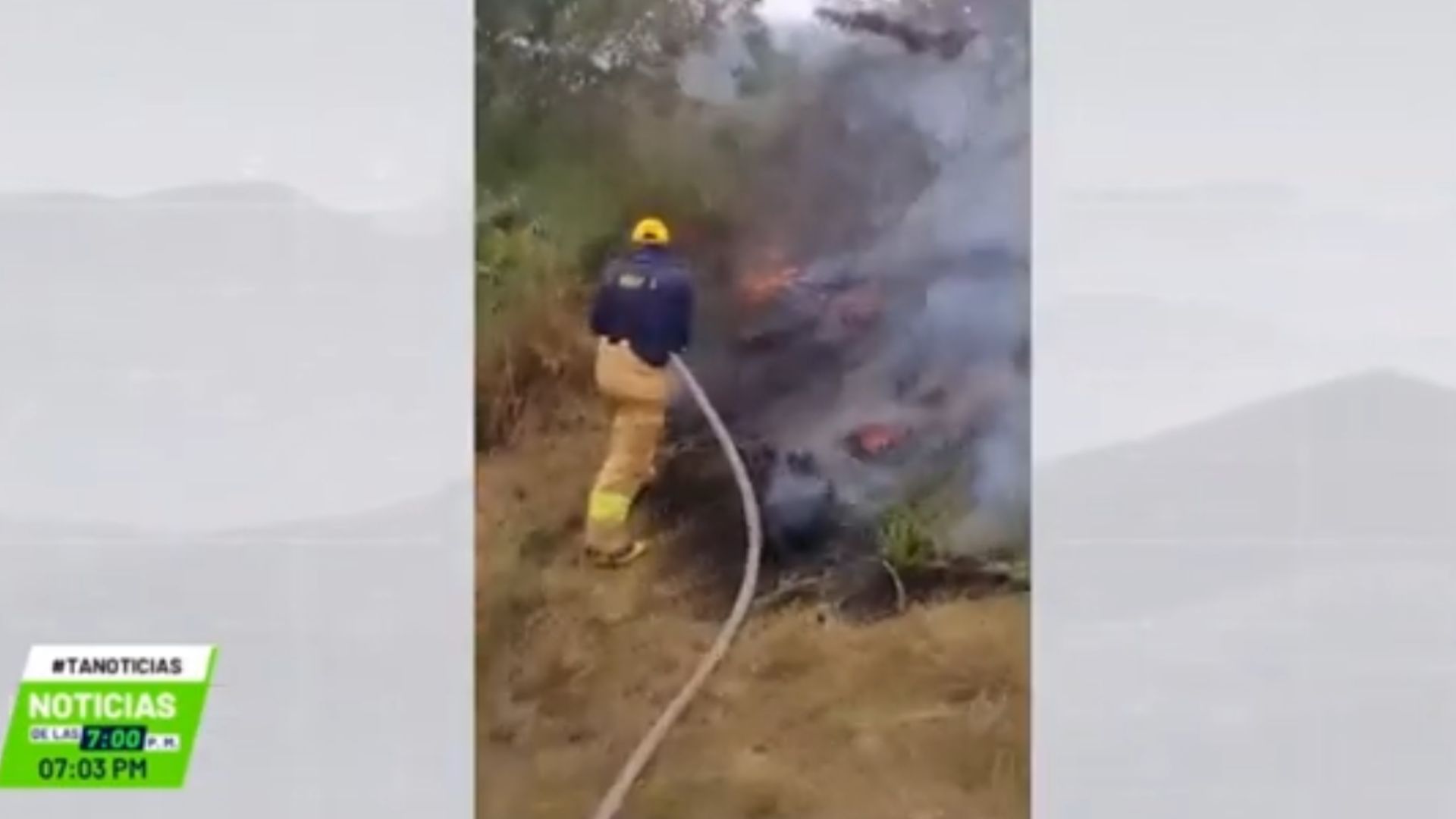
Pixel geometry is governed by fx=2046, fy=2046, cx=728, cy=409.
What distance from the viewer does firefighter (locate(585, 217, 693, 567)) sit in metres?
2.68

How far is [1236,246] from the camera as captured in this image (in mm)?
2658

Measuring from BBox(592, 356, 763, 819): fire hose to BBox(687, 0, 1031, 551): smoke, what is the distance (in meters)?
0.03

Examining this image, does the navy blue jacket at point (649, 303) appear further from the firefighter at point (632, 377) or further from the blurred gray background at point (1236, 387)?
the blurred gray background at point (1236, 387)

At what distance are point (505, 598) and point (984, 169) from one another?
84cm

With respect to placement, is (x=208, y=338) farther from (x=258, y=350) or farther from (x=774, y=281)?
(x=774, y=281)

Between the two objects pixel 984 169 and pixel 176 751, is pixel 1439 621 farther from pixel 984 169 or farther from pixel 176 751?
pixel 176 751

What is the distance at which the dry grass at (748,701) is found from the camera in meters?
2.68

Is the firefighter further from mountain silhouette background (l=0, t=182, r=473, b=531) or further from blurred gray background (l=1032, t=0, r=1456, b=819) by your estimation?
blurred gray background (l=1032, t=0, r=1456, b=819)

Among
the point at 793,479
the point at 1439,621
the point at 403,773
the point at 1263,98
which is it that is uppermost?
the point at 1263,98

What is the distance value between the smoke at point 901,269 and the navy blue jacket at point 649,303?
0.07 meters

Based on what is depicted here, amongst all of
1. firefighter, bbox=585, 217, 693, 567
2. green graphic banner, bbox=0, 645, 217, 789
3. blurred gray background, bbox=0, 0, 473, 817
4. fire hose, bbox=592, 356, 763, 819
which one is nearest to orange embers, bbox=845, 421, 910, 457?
fire hose, bbox=592, 356, 763, 819

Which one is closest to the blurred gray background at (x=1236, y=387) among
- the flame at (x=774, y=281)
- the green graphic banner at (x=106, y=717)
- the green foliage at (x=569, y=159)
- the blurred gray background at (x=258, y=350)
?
the flame at (x=774, y=281)

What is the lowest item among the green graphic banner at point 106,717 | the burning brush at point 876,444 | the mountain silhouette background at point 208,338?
the green graphic banner at point 106,717

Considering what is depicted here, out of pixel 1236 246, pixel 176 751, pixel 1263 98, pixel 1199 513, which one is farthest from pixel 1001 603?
pixel 176 751
